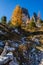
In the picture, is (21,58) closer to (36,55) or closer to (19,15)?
(36,55)

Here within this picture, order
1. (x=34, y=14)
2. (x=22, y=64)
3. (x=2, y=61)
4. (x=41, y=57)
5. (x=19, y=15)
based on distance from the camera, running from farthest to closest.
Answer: (x=34, y=14), (x=19, y=15), (x=41, y=57), (x=22, y=64), (x=2, y=61)

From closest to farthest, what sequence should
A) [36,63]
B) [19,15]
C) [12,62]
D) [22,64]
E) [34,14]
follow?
[12,62] → [22,64] → [36,63] → [19,15] → [34,14]

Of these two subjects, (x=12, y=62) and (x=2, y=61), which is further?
(x=12, y=62)

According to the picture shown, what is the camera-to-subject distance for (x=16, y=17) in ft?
225

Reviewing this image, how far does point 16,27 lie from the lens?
61.8 m

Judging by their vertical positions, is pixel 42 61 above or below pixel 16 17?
below

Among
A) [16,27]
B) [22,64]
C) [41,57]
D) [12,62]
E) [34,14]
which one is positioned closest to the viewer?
[12,62]

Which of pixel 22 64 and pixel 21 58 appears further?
pixel 21 58

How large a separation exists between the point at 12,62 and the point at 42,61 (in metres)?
5.76

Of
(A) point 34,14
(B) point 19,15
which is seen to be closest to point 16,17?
(B) point 19,15

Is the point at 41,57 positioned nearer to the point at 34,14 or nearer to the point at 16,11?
the point at 16,11

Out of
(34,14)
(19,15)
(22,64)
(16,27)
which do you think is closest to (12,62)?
(22,64)

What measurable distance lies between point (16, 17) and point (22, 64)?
154ft

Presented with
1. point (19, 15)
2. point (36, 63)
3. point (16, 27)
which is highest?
point (19, 15)
